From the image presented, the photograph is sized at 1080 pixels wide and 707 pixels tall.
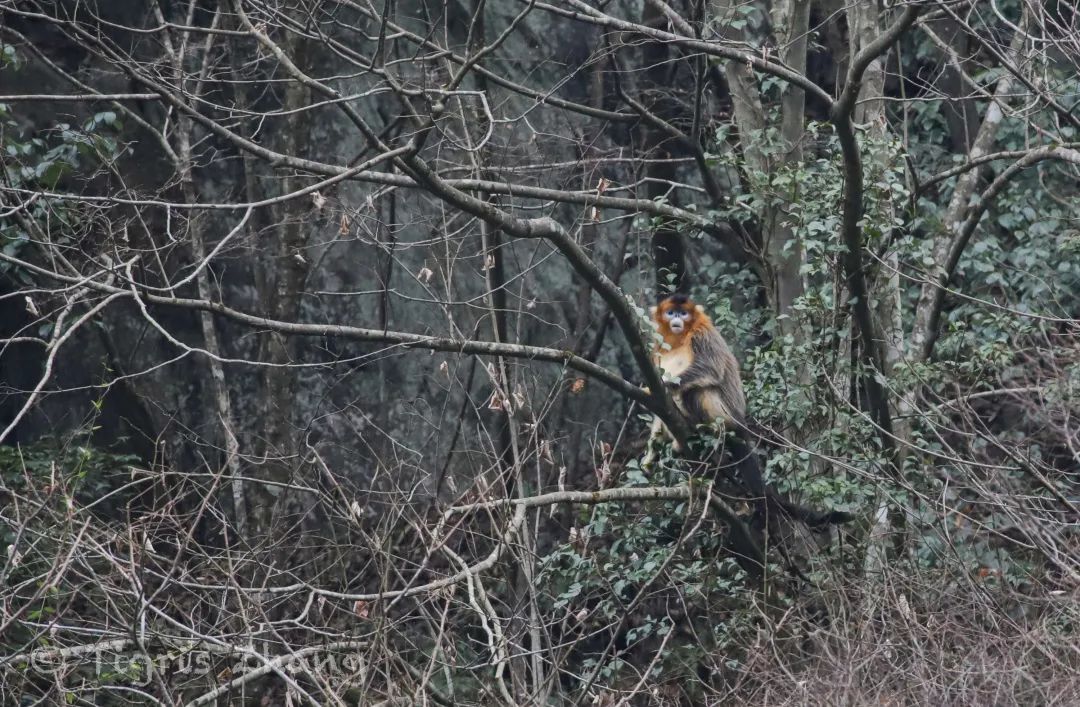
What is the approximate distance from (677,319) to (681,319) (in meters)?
0.04

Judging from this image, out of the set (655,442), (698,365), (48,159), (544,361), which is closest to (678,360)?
(698,365)

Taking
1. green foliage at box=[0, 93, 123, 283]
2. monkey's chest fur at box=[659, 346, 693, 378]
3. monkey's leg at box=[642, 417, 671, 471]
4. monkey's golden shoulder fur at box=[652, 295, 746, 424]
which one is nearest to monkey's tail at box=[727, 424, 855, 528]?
monkey's golden shoulder fur at box=[652, 295, 746, 424]

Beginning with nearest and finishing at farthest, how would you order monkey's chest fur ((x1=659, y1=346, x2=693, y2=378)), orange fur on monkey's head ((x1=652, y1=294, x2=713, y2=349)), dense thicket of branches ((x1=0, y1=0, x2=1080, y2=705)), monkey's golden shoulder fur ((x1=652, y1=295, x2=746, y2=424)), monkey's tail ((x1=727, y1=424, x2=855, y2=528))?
dense thicket of branches ((x1=0, y1=0, x2=1080, y2=705)) → monkey's tail ((x1=727, y1=424, x2=855, y2=528)) → monkey's golden shoulder fur ((x1=652, y1=295, x2=746, y2=424)) → monkey's chest fur ((x1=659, y1=346, x2=693, y2=378)) → orange fur on monkey's head ((x1=652, y1=294, x2=713, y2=349))

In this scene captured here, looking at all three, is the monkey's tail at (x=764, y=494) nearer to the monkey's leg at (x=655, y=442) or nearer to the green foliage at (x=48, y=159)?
the monkey's leg at (x=655, y=442)

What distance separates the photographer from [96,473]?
8742mm

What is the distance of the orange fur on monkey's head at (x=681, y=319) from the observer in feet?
26.2

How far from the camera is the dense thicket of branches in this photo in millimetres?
4918

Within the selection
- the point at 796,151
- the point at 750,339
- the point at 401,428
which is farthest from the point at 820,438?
the point at 401,428

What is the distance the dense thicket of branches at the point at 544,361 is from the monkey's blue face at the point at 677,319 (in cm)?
24

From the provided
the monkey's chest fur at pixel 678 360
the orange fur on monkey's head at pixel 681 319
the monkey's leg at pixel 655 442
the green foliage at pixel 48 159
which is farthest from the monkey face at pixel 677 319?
the green foliage at pixel 48 159

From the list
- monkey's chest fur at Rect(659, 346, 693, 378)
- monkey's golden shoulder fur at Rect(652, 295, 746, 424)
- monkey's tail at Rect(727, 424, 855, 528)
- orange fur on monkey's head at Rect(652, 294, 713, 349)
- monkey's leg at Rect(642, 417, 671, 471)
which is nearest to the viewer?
monkey's tail at Rect(727, 424, 855, 528)

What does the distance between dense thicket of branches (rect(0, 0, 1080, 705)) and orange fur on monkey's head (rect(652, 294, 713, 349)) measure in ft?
0.79

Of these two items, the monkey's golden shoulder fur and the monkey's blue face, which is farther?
the monkey's blue face

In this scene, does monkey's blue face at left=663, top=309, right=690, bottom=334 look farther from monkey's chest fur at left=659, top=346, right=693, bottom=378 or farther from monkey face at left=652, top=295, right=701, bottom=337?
monkey's chest fur at left=659, top=346, right=693, bottom=378
